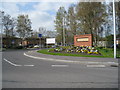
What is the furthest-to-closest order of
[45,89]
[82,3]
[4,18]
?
[4,18], [82,3], [45,89]

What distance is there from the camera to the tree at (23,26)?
43.7 meters

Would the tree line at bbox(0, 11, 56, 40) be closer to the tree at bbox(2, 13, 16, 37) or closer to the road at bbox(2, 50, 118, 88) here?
the tree at bbox(2, 13, 16, 37)

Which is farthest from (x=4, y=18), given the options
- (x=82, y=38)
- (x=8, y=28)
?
(x=82, y=38)

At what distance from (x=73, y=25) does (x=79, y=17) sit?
4992 mm

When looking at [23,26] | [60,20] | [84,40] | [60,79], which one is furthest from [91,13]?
[23,26]

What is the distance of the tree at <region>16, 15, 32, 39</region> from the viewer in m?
43.7

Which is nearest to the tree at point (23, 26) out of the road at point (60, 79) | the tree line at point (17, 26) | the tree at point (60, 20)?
the tree line at point (17, 26)

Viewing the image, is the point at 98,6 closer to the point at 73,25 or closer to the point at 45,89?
the point at 73,25

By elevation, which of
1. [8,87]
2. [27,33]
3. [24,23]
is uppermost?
[24,23]

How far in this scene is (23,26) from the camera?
43969 mm

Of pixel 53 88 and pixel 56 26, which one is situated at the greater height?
pixel 56 26

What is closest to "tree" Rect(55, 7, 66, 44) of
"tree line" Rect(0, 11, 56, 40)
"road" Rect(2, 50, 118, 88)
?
"tree line" Rect(0, 11, 56, 40)

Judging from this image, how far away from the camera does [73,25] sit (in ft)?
108

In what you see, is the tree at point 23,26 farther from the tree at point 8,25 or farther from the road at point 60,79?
the road at point 60,79
